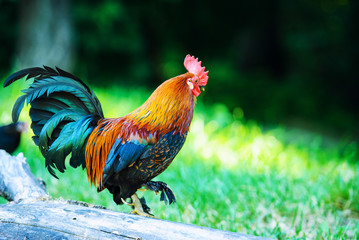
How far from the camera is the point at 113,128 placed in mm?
2197

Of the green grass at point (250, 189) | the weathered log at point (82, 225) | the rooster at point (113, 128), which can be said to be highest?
the rooster at point (113, 128)

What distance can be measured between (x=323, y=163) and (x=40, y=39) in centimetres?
544

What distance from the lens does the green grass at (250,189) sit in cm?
300

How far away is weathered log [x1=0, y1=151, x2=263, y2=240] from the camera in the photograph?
1.91 m

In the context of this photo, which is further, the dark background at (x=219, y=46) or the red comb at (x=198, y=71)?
the dark background at (x=219, y=46)

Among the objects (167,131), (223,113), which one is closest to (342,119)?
(223,113)

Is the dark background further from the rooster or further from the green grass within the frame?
the rooster

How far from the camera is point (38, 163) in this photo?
4.21 meters

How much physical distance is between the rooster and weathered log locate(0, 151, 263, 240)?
0.68ft

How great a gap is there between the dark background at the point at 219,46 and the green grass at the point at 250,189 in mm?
2698

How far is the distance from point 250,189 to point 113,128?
179 cm

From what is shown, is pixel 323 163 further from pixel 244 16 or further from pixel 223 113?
pixel 244 16

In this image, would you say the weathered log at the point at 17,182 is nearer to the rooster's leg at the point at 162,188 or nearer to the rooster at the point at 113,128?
the rooster at the point at 113,128

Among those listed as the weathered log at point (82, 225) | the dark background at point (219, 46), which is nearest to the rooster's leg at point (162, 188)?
the weathered log at point (82, 225)
